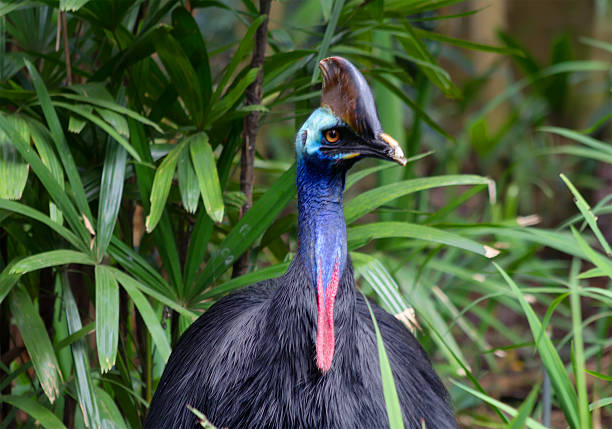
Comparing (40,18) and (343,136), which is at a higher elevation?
(40,18)

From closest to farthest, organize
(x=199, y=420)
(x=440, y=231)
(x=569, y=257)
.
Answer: (x=199, y=420), (x=440, y=231), (x=569, y=257)

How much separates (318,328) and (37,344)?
67 cm

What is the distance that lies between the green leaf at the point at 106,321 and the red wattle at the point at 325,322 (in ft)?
1.46

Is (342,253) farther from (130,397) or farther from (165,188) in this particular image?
(130,397)

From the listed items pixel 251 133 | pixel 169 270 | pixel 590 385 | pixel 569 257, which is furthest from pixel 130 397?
pixel 569 257

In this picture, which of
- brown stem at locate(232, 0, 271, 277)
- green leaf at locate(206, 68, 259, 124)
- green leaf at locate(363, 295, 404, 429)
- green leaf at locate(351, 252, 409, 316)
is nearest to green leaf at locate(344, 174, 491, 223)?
green leaf at locate(351, 252, 409, 316)

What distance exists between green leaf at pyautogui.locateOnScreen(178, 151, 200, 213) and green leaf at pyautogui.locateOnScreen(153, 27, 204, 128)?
129mm

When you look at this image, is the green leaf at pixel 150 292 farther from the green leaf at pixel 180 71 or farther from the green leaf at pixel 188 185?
the green leaf at pixel 180 71

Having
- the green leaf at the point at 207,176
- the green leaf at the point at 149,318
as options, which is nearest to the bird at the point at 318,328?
the green leaf at the point at 149,318

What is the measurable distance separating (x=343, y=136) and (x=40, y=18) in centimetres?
109

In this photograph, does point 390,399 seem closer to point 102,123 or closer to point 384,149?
point 384,149

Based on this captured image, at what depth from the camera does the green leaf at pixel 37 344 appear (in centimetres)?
161

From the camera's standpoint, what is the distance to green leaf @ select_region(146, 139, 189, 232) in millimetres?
1660

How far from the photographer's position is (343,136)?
50.4 inches
